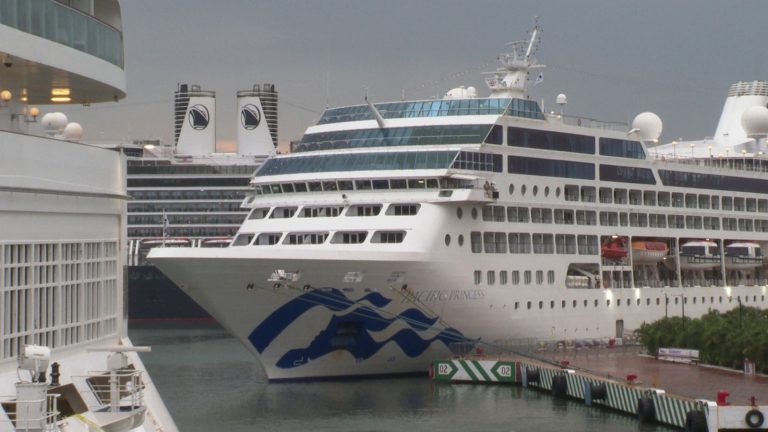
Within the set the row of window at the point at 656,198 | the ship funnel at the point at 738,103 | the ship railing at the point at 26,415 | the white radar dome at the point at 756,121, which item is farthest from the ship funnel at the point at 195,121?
the ship railing at the point at 26,415

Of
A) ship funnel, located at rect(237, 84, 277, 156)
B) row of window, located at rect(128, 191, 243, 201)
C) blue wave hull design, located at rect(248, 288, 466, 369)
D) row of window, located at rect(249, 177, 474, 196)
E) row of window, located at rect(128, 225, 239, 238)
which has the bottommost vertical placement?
blue wave hull design, located at rect(248, 288, 466, 369)

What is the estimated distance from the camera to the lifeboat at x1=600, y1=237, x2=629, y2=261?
3872 centimetres

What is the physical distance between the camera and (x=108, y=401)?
12031 millimetres

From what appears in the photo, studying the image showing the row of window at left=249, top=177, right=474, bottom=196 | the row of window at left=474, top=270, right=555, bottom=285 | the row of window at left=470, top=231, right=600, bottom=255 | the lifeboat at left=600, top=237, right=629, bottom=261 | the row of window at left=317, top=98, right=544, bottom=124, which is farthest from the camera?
the lifeboat at left=600, top=237, right=629, bottom=261

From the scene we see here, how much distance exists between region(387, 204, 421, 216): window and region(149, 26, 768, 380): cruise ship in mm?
47

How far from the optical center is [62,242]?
11.6 metres

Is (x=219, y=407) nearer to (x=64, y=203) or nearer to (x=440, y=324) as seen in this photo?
(x=440, y=324)

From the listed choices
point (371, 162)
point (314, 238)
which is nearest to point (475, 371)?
point (314, 238)

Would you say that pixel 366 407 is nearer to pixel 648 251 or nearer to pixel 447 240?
pixel 447 240

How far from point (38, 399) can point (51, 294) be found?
6.07 ft

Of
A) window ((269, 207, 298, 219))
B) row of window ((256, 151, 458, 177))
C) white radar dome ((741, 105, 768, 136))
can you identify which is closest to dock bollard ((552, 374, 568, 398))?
row of window ((256, 151, 458, 177))

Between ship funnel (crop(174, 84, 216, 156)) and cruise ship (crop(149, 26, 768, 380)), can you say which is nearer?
cruise ship (crop(149, 26, 768, 380))

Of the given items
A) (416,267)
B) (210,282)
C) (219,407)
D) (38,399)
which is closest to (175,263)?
(210,282)

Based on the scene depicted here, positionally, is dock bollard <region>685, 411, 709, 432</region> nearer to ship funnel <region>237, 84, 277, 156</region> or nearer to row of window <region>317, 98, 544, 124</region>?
row of window <region>317, 98, 544, 124</region>
